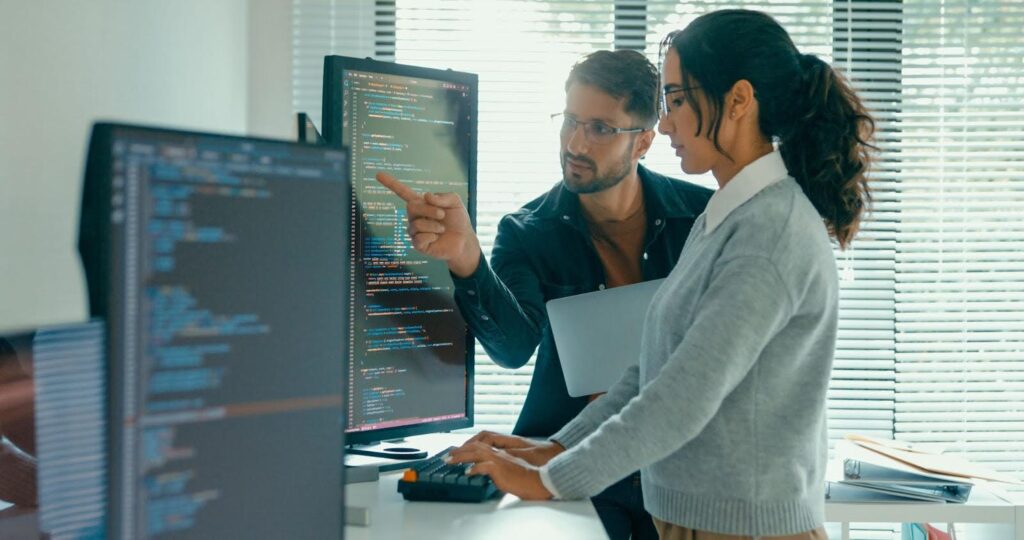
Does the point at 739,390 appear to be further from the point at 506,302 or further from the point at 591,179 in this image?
the point at 591,179

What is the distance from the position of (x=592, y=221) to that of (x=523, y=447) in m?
0.77

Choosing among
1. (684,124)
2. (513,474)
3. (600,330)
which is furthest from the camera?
(600,330)

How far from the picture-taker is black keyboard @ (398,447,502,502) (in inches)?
49.1

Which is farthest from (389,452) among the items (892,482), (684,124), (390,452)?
(892,482)

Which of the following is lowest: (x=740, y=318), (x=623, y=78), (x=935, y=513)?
(x=935, y=513)

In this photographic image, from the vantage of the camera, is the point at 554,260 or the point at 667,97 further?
the point at 554,260

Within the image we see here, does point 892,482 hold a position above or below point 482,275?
below

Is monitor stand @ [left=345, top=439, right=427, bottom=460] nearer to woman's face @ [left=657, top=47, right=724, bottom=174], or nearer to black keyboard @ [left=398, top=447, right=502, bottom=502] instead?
black keyboard @ [left=398, top=447, right=502, bottom=502]

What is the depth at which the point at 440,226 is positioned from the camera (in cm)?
148

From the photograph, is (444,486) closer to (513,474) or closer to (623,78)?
(513,474)

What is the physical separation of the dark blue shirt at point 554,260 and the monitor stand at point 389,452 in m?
0.30

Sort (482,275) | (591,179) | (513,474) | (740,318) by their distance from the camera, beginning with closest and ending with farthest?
(740,318)
(513,474)
(482,275)
(591,179)

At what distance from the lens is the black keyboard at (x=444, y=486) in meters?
1.25

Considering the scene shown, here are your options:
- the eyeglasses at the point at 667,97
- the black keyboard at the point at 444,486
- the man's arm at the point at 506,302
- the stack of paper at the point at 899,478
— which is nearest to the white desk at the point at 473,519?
the black keyboard at the point at 444,486
